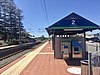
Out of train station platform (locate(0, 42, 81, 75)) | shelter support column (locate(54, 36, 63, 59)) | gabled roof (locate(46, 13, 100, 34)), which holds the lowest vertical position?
train station platform (locate(0, 42, 81, 75))

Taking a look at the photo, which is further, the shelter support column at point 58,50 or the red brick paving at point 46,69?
the shelter support column at point 58,50

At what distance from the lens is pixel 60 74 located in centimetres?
1077

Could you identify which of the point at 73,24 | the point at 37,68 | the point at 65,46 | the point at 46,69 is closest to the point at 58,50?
the point at 65,46

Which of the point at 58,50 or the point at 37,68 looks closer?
the point at 37,68

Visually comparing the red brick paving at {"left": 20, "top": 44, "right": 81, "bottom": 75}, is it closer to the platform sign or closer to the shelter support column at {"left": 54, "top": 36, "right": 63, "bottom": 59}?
the platform sign

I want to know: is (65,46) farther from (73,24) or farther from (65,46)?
(73,24)

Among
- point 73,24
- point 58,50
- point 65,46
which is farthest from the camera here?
point 58,50

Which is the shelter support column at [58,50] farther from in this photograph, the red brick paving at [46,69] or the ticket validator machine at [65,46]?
the red brick paving at [46,69]

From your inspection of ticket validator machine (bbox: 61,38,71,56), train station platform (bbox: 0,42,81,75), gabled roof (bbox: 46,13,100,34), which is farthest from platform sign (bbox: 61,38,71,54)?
gabled roof (bbox: 46,13,100,34)

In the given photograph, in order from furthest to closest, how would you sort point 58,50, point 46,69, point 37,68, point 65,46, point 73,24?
point 58,50 → point 65,46 → point 73,24 → point 37,68 → point 46,69

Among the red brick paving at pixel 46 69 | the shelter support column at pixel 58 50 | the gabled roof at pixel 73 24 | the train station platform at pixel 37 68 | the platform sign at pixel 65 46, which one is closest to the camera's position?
the red brick paving at pixel 46 69

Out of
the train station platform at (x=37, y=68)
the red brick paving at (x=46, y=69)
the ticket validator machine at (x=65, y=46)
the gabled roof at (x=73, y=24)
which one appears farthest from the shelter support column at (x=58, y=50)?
the red brick paving at (x=46, y=69)

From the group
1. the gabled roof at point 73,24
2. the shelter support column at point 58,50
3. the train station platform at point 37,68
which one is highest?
the gabled roof at point 73,24

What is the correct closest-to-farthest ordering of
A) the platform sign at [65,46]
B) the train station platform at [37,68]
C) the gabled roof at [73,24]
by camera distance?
the train station platform at [37,68] < the gabled roof at [73,24] < the platform sign at [65,46]
